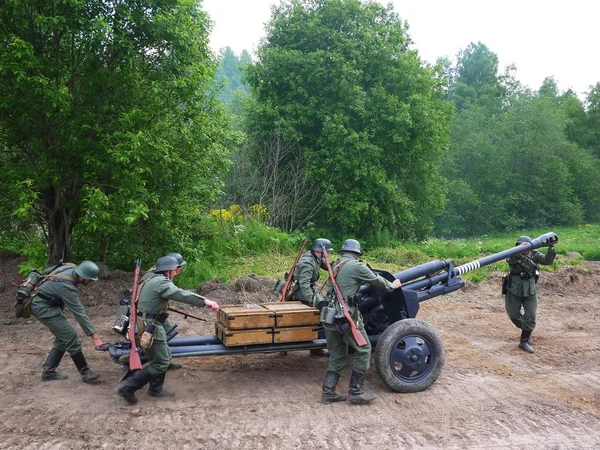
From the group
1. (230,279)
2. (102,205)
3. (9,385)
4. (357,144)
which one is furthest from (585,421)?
(357,144)

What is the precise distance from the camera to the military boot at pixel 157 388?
6.38m

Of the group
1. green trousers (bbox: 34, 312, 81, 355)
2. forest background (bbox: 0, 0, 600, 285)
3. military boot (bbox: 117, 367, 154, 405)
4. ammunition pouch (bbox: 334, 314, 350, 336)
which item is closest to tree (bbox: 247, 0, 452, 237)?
forest background (bbox: 0, 0, 600, 285)

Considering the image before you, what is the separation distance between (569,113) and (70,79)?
4532 centimetres

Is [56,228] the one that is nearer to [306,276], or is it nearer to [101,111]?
[101,111]

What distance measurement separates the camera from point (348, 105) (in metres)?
22.7

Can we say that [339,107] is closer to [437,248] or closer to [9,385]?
[437,248]

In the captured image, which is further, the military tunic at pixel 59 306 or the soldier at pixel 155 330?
the military tunic at pixel 59 306

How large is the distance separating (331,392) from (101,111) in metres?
6.74

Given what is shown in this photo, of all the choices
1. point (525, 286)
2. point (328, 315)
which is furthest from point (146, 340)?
point (525, 286)

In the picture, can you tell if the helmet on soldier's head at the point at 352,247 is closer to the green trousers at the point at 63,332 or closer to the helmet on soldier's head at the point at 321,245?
the helmet on soldier's head at the point at 321,245

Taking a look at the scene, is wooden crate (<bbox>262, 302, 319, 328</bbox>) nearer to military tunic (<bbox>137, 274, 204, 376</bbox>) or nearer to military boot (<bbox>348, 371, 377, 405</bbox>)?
military boot (<bbox>348, 371, 377, 405</bbox>)

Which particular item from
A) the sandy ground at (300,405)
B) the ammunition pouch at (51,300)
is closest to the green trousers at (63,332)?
the ammunition pouch at (51,300)

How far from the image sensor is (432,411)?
6.20 meters

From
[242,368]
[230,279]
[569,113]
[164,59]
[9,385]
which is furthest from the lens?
[569,113]
